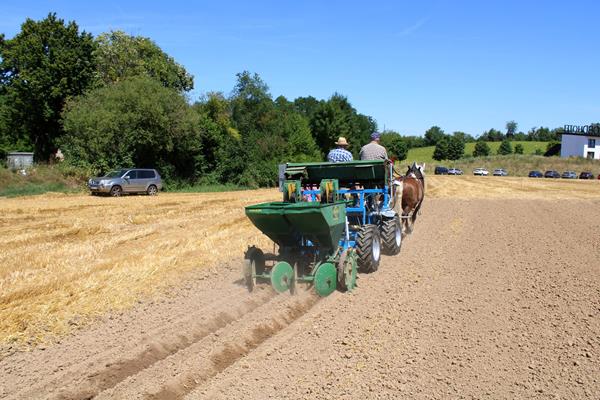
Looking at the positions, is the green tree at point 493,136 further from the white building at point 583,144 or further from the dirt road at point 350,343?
the dirt road at point 350,343

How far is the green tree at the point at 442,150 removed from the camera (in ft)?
362

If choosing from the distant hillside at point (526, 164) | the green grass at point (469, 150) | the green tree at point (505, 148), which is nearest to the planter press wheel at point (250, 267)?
the distant hillside at point (526, 164)

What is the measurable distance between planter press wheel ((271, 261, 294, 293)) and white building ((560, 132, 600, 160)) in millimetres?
99129

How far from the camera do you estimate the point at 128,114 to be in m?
30.9

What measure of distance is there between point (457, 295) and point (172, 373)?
13.3ft

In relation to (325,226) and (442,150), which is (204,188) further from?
(442,150)

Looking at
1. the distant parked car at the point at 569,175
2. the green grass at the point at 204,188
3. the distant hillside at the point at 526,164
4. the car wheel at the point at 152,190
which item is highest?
the car wheel at the point at 152,190

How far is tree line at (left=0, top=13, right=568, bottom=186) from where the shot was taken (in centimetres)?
3116

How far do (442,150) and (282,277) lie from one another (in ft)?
356

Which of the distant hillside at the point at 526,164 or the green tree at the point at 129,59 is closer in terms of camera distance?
the green tree at the point at 129,59

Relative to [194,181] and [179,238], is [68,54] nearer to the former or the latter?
[194,181]

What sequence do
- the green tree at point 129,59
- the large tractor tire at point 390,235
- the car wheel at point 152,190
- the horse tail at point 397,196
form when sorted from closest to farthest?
the large tractor tire at point 390,235 < the horse tail at point 397,196 < the car wheel at point 152,190 < the green tree at point 129,59

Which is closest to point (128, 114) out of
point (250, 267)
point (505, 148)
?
point (250, 267)

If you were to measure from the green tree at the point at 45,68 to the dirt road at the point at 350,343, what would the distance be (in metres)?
36.7
